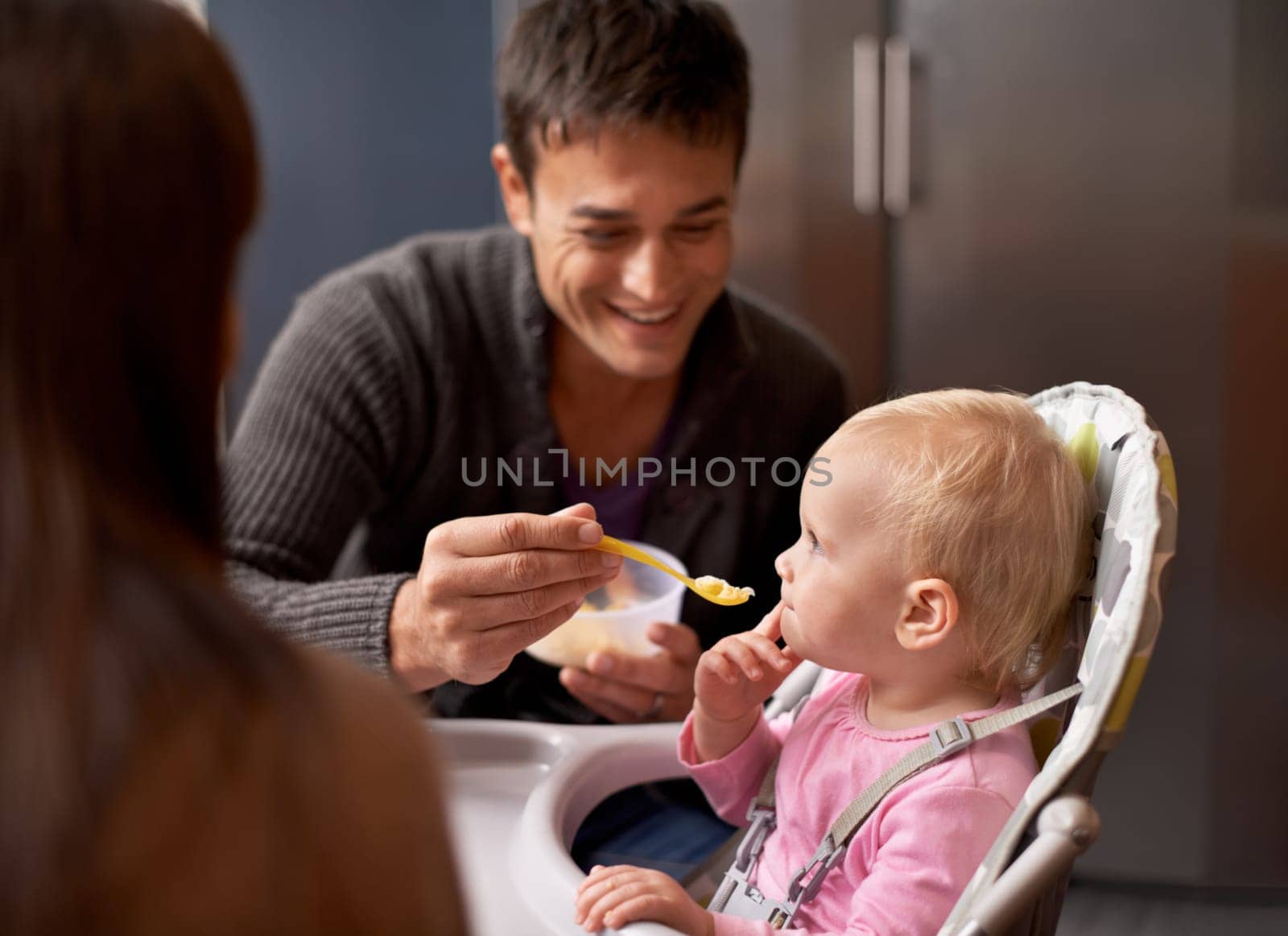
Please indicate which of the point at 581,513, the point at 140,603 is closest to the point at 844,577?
the point at 581,513

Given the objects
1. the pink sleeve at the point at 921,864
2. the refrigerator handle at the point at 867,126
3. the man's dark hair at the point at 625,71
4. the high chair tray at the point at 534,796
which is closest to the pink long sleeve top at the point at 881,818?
the pink sleeve at the point at 921,864

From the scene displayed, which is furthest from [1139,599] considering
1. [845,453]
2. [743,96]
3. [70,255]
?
[743,96]

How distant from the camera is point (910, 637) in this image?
66 cm

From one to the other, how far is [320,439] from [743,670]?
1.70ft

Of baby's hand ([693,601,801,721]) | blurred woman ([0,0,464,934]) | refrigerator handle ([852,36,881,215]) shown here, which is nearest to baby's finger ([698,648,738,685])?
baby's hand ([693,601,801,721])

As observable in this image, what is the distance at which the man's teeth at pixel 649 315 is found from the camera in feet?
3.40

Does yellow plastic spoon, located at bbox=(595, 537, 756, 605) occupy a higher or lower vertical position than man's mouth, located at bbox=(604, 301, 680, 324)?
lower

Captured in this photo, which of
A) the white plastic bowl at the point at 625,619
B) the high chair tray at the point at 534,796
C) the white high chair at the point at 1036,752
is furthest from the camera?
the white plastic bowl at the point at 625,619

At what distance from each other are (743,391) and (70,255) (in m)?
0.79

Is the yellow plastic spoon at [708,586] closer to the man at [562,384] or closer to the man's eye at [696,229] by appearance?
the man at [562,384]

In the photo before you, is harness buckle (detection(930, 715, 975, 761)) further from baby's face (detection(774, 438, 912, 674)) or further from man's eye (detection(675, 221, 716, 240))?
man's eye (detection(675, 221, 716, 240))

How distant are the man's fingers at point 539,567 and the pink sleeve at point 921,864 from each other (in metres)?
0.21

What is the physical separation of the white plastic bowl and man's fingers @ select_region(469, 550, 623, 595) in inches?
4.0

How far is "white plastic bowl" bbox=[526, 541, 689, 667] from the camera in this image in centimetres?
80
